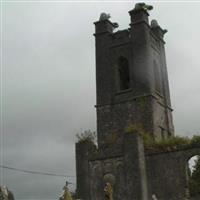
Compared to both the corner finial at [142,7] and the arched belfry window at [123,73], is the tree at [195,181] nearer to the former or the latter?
the arched belfry window at [123,73]

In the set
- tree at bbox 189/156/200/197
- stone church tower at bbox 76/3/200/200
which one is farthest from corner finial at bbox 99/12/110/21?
tree at bbox 189/156/200/197

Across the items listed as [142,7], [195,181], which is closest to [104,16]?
[142,7]

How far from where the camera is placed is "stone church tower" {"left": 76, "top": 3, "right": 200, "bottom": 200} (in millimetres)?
24891

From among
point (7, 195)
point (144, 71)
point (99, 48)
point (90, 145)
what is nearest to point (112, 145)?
point (90, 145)

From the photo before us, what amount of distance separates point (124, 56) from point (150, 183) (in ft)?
31.6

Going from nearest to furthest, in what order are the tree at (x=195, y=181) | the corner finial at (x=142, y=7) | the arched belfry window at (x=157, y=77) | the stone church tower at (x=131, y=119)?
the tree at (x=195, y=181)
the stone church tower at (x=131, y=119)
the corner finial at (x=142, y=7)
the arched belfry window at (x=157, y=77)

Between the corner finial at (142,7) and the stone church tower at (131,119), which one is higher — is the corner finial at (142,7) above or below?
above

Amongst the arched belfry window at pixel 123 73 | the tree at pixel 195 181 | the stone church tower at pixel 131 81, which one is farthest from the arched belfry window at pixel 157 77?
the tree at pixel 195 181

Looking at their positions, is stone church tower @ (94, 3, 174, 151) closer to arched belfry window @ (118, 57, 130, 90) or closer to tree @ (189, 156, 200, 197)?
arched belfry window @ (118, 57, 130, 90)

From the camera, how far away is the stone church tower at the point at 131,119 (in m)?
24.9

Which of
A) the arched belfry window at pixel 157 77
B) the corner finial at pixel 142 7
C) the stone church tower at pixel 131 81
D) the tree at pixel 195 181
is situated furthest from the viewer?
the arched belfry window at pixel 157 77

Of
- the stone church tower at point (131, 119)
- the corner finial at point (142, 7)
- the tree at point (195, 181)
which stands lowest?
the tree at point (195, 181)

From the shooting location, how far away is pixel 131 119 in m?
28.5

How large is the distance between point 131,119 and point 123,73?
4345 millimetres
